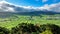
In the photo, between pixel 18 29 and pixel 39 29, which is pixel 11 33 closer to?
pixel 18 29

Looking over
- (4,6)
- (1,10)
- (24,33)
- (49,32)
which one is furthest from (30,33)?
(4,6)

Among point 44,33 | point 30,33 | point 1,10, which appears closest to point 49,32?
point 44,33

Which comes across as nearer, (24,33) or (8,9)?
(24,33)

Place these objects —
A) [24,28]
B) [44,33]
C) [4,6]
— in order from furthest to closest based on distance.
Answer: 1. [4,6]
2. [24,28]
3. [44,33]

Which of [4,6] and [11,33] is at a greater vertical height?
[4,6]

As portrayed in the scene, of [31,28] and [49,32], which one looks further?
[31,28]

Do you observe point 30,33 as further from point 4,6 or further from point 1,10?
point 4,6

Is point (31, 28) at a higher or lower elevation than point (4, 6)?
lower

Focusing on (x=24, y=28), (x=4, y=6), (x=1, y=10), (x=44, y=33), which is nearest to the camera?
(x=44, y=33)
